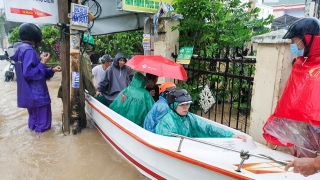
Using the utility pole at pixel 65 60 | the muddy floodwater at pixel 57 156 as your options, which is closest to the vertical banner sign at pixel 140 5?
the utility pole at pixel 65 60

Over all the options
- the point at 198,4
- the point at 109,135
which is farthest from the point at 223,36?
the point at 109,135

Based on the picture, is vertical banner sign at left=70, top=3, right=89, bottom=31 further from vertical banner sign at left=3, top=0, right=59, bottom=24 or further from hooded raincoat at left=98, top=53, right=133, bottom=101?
hooded raincoat at left=98, top=53, right=133, bottom=101

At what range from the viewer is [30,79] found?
14.8 feet

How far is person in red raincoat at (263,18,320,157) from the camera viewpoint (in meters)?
1.87

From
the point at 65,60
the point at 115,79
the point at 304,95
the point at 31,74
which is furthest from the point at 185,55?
the point at 304,95

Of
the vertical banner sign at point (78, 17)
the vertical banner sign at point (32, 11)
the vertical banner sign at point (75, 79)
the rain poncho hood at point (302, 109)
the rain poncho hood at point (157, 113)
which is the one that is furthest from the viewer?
the vertical banner sign at point (75, 79)

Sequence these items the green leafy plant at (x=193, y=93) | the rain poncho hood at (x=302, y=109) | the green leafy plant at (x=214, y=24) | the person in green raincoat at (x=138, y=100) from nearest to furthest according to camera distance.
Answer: the rain poncho hood at (x=302, y=109)
the person in green raincoat at (x=138, y=100)
the green leafy plant at (x=214, y=24)
the green leafy plant at (x=193, y=93)

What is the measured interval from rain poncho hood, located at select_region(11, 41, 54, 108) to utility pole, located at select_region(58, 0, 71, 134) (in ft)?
1.40

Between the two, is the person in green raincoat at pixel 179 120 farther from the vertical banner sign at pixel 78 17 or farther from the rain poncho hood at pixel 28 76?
the rain poncho hood at pixel 28 76

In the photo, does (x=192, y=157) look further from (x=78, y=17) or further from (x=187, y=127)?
(x=78, y=17)

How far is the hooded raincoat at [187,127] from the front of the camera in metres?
2.82

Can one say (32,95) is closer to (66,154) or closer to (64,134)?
(64,134)

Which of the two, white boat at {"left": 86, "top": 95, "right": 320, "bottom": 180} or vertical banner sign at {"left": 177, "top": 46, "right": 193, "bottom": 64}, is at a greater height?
vertical banner sign at {"left": 177, "top": 46, "right": 193, "bottom": 64}

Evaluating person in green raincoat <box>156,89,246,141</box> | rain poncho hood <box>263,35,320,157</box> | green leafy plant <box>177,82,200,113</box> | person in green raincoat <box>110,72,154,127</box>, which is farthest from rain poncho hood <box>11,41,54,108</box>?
rain poncho hood <box>263,35,320,157</box>
